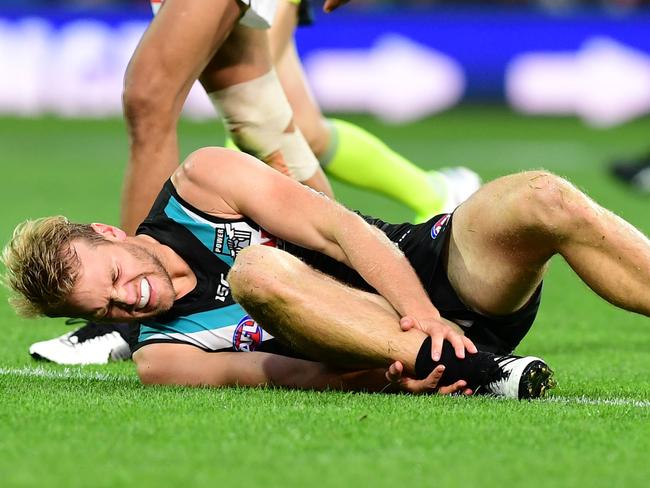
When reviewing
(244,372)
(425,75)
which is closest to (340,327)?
(244,372)

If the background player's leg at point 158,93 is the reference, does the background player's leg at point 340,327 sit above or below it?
below

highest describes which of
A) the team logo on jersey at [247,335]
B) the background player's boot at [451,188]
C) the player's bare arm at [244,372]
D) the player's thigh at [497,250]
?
the player's thigh at [497,250]

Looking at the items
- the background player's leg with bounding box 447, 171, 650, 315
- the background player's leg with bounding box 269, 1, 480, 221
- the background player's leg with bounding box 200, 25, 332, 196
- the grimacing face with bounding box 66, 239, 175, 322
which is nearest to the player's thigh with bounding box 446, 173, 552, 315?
the background player's leg with bounding box 447, 171, 650, 315

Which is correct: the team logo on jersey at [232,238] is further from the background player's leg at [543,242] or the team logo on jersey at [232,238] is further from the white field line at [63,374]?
the background player's leg at [543,242]

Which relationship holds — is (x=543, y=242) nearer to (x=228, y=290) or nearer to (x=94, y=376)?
(x=228, y=290)

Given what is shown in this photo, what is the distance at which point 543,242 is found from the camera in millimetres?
3650

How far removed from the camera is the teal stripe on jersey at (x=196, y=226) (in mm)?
4023

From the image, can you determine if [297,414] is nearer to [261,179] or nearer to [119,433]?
[119,433]

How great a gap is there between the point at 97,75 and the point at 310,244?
1156cm

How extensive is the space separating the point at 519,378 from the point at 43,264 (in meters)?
1.37

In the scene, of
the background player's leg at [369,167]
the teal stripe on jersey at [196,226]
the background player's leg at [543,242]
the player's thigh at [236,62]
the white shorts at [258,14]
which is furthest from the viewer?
the background player's leg at [369,167]

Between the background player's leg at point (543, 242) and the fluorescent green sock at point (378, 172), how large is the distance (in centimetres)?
274

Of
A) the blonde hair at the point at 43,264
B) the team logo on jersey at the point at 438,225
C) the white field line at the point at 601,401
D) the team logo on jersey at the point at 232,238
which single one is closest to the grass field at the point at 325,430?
the white field line at the point at 601,401

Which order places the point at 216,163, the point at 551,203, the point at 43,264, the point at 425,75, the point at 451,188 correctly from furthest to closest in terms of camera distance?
the point at 425,75
the point at 451,188
the point at 216,163
the point at 43,264
the point at 551,203
